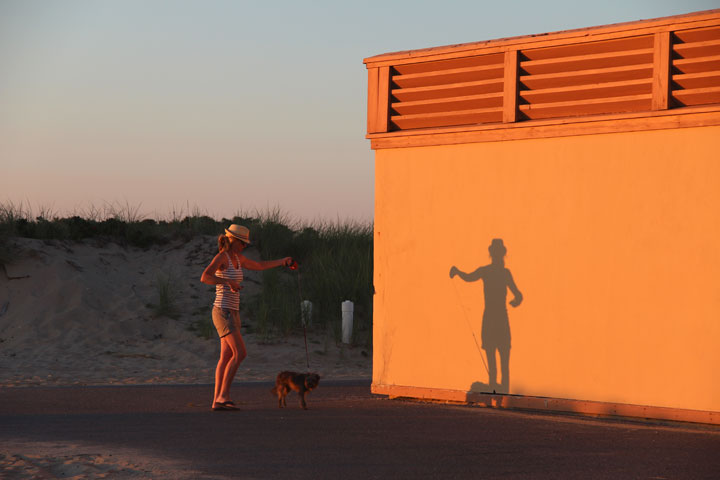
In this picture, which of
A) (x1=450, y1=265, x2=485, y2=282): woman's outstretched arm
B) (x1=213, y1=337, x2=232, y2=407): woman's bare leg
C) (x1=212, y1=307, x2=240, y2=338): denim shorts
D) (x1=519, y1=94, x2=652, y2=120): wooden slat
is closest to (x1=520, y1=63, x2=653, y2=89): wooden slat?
(x1=519, y1=94, x2=652, y2=120): wooden slat

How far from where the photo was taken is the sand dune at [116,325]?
16.3 metres

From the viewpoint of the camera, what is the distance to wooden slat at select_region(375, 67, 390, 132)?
11805mm

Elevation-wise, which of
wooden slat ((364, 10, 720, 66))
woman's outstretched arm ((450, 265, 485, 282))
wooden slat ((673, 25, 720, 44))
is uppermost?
wooden slat ((364, 10, 720, 66))

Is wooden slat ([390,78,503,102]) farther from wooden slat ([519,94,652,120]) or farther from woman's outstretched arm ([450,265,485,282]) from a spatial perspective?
woman's outstretched arm ([450,265,485,282])

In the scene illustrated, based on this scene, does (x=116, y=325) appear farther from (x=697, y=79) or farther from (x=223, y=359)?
(x=697, y=79)

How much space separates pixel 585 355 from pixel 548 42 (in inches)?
141

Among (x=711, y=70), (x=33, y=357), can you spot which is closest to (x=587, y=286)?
(x=711, y=70)

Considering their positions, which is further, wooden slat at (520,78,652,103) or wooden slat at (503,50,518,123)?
wooden slat at (503,50,518,123)

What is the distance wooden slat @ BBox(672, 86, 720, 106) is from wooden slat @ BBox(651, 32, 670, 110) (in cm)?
12

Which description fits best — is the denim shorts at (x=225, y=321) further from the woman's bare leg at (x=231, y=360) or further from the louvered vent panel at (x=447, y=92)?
the louvered vent panel at (x=447, y=92)

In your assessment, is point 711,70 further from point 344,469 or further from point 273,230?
point 273,230

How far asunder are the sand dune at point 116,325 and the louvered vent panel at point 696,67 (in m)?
8.15

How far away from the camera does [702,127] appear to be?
31.6 ft

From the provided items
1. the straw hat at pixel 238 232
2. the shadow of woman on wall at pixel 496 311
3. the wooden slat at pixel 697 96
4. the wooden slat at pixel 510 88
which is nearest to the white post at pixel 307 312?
the shadow of woman on wall at pixel 496 311
